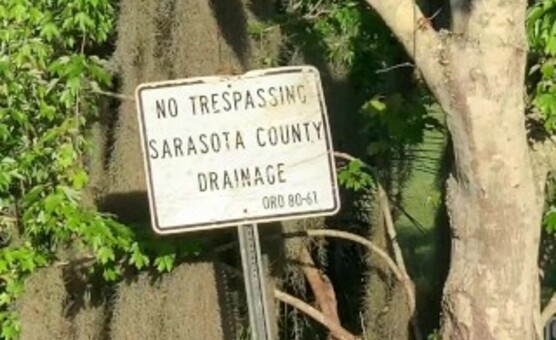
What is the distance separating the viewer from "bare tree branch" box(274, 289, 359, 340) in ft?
27.9

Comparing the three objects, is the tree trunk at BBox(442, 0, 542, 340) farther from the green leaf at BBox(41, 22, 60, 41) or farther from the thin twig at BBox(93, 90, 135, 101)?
the green leaf at BBox(41, 22, 60, 41)

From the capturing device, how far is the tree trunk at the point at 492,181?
632cm

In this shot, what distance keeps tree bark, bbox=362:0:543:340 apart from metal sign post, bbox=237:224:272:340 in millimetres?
1220

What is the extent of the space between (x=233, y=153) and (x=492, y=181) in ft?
4.17

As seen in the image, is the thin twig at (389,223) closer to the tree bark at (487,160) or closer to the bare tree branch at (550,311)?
the bare tree branch at (550,311)

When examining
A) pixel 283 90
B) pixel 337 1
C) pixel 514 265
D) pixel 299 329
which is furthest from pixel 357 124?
pixel 283 90

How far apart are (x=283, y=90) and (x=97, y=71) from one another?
232cm

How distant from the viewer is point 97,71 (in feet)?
25.9

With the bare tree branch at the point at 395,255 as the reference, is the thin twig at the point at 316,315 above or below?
below

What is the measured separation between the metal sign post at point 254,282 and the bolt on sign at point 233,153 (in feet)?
0.19

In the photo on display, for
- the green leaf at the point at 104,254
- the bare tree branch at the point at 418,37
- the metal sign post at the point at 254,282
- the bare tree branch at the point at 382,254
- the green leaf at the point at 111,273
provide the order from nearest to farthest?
the metal sign post at the point at 254,282 → the bare tree branch at the point at 418,37 → the green leaf at the point at 104,254 → the green leaf at the point at 111,273 → the bare tree branch at the point at 382,254

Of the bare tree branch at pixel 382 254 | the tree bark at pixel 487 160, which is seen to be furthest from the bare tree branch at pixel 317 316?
the tree bark at pixel 487 160

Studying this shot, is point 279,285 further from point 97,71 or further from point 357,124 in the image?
point 97,71

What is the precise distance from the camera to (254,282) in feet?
18.4
